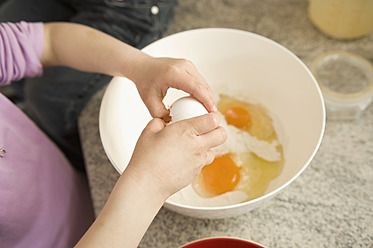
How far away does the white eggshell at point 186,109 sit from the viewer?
2.08 ft

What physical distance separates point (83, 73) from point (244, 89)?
0.44m

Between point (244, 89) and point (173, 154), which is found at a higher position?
point (173, 154)

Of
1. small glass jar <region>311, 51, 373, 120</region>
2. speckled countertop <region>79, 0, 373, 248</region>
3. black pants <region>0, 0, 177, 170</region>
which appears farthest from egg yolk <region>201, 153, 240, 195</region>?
black pants <region>0, 0, 177, 170</region>

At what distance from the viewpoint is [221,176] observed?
0.77 metres

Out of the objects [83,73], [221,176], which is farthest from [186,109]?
[83,73]

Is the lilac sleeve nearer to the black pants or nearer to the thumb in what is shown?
the black pants

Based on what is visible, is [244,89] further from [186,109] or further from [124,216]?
[124,216]

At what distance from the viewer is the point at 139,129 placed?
0.83m

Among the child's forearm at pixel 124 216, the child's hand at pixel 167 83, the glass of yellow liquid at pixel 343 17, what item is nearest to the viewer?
the child's forearm at pixel 124 216

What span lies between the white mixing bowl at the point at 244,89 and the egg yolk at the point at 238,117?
6 cm

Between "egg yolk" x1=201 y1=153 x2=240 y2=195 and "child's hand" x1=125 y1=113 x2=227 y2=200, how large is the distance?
188mm

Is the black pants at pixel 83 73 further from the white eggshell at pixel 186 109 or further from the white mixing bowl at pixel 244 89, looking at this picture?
the white eggshell at pixel 186 109

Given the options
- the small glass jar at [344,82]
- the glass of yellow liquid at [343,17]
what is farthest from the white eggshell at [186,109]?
the glass of yellow liquid at [343,17]

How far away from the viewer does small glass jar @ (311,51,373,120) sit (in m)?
0.84
